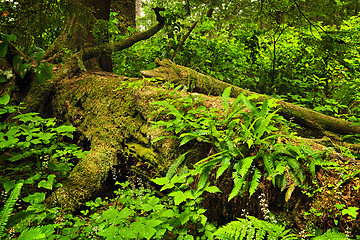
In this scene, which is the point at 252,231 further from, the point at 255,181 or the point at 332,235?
the point at 332,235

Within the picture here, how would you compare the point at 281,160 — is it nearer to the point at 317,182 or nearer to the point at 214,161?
the point at 317,182

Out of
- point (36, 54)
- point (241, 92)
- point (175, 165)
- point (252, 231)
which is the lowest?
point (252, 231)

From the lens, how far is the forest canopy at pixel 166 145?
208 centimetres

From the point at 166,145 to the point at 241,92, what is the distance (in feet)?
6.74

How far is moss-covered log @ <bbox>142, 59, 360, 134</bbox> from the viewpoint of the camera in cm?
363

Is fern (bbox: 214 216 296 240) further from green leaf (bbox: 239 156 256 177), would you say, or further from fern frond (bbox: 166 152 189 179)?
fern frond (bbox: 166 152 189 179)

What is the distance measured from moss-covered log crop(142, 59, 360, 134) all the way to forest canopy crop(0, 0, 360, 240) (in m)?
0.02

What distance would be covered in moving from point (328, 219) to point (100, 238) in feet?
7.20

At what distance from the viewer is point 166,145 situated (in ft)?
9.75

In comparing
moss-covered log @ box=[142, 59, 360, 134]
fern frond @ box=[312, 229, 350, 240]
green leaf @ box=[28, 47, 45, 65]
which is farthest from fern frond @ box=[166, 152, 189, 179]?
green leaf @ box=[28, 47, 45, 65]


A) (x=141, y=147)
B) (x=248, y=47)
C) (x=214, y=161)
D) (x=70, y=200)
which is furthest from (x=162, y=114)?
(x=248, y=47)

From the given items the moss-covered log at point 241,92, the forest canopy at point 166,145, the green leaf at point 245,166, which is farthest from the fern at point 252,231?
the moss-covered log at point 241,92

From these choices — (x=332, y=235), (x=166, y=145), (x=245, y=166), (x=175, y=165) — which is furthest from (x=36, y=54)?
(x=332, y=235)

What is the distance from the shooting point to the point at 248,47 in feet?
21.0
